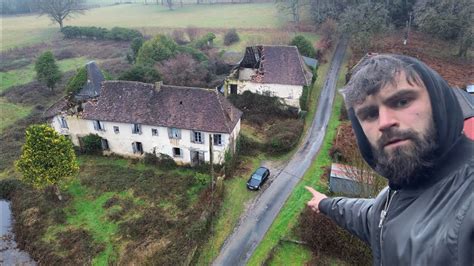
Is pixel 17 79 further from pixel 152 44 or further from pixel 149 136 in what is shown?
pixel 149 136

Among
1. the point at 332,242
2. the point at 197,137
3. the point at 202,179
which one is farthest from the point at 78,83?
the point at 332,242

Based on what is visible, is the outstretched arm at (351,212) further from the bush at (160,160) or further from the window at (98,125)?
the window at (98,125)

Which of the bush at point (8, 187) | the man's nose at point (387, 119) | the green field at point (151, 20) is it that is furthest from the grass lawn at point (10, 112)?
the man's nose at point (387, 119)

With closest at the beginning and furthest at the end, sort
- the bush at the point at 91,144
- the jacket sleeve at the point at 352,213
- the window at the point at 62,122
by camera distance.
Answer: the jacket sleeve at the point at 352,213 → the bush at the point at 91,144 → the window at the point at 62,122

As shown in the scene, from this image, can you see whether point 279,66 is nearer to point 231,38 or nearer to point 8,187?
point 8,187

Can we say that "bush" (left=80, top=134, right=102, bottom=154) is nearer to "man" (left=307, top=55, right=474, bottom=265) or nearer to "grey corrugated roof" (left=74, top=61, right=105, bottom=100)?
"grey corrugated roof" (left=74, top=61, right=105, bottom=100)

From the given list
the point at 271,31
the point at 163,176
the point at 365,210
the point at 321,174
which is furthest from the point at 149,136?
the point at 271,31

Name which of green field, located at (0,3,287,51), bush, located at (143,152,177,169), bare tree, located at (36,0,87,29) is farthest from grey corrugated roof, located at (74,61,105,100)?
bare tree, located at (36,0,87,29)
